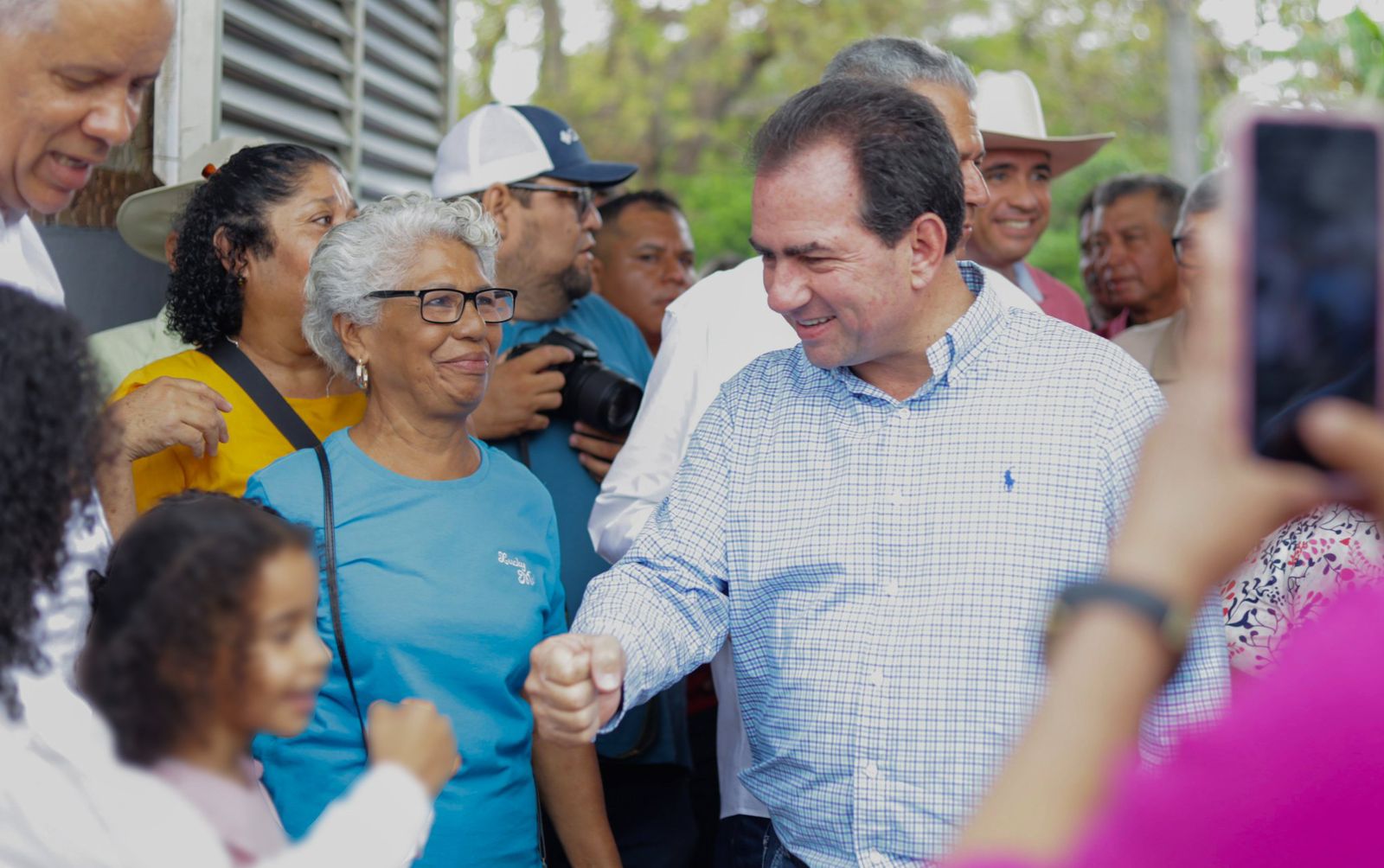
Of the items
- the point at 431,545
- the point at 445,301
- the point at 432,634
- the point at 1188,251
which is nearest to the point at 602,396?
the point at 445,301

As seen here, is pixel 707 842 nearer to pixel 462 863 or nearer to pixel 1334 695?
pixel 462 863

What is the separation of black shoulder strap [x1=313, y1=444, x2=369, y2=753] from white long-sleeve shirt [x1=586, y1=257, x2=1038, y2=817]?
669 mm

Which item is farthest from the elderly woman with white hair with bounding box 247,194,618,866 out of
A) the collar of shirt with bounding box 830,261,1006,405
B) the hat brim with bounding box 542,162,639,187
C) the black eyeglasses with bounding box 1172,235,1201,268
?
the black eyeglasses with bounding box 1172,235,1201,268

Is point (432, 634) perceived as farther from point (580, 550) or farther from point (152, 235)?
point (152, 235)

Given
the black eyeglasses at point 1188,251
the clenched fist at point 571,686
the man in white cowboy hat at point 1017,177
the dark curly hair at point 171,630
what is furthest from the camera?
the man in white cowboy hat at point 1017,177

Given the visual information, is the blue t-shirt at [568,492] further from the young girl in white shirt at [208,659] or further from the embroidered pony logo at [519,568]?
the young girl in white shirt at [208,659]

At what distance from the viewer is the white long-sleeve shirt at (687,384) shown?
9.24 feet

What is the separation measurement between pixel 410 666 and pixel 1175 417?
5.31 feet

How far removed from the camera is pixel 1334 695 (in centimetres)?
90

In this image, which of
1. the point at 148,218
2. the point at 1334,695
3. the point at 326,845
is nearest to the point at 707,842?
the point at 148,218

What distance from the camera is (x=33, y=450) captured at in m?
1.23

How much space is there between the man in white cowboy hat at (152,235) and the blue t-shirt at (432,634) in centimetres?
91

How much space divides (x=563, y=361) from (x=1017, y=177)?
1968 mm

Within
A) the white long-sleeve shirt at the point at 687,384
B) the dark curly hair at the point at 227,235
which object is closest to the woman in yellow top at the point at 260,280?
the dark curly hair at the point at 227,235
